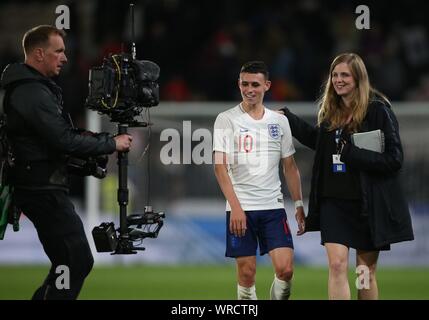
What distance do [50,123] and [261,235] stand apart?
79.5 inches

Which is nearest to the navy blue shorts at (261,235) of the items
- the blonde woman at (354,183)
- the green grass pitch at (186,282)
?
the blonde woman at (354,183)

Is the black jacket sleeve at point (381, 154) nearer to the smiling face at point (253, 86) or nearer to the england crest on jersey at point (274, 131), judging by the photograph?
the england crest on jersey at point (274, 131)

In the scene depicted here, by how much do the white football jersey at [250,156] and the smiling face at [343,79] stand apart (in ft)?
2.25

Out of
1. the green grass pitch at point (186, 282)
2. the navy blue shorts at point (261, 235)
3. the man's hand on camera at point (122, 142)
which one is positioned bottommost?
the green grass pitch at point (186, 282)

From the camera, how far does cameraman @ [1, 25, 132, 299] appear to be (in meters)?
8.02

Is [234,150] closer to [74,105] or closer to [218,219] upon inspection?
[218,219]

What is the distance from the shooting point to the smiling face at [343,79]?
8.56m

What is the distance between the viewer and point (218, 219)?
1578cm

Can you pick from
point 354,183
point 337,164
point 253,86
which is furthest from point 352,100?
point 253,86

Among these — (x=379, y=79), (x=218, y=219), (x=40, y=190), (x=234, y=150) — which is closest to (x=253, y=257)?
(x=234, y=150)

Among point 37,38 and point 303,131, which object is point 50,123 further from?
point 303,131

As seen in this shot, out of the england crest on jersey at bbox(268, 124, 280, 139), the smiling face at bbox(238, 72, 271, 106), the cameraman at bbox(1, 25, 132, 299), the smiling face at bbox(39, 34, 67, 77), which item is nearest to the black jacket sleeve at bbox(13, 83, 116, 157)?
the cameraman at bbox(1, 25, 132, 299)

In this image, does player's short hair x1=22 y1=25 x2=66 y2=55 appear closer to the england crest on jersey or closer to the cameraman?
the cameraman

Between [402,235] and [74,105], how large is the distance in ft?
32.0
